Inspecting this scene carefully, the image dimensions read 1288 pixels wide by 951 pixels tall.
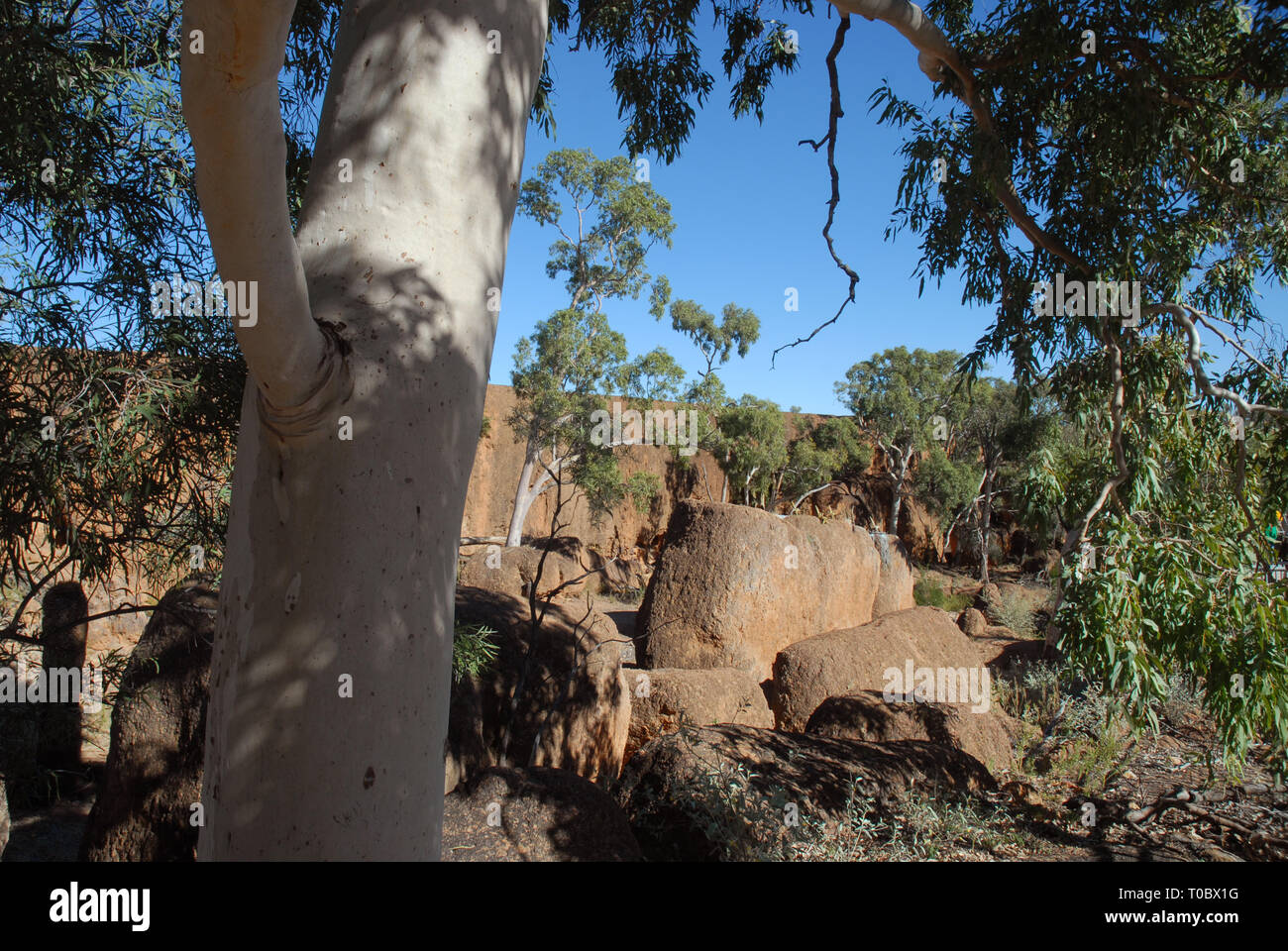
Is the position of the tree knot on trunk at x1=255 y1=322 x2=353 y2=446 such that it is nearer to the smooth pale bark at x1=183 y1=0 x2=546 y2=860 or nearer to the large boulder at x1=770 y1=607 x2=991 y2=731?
the smooth pale bark at x1=183 y1=0 x2=546 y2=860

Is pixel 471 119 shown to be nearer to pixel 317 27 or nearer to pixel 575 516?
pixel 317 27

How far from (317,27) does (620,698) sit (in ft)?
14.4

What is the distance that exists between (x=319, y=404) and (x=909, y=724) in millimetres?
5949

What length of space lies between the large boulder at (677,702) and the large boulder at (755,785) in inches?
34.7

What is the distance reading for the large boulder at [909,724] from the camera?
620 centimetres

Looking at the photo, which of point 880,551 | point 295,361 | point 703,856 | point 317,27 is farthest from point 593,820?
point 880,551

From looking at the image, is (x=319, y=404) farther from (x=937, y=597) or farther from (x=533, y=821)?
(x=937, y=597)

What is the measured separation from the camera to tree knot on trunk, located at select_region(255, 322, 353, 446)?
1.40 m

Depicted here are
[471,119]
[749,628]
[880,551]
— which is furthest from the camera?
[880,551]

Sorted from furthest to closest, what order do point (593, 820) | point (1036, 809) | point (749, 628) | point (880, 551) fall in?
point (880, 551), point (749, 628), point (1036, 809), point (593, 820)

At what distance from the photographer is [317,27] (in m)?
4.18

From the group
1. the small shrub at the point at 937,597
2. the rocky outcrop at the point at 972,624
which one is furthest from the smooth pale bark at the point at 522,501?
the rocky outcrop at the point at 972,624

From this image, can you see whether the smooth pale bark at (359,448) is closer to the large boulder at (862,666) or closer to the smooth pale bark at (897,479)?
the large boulder at (862,666)

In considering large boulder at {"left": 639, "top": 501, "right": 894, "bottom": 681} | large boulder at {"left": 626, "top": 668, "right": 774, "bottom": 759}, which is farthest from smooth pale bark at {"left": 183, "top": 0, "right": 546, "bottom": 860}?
large boulder at {"left": 639, "top": 501, "right": 894, "bottom": 681}
